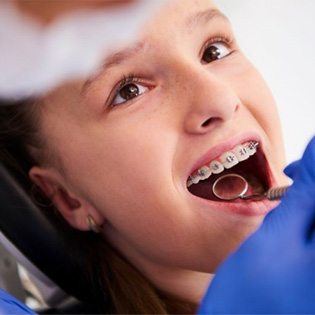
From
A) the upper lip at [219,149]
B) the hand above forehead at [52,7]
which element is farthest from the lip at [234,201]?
the hand above forehead at [52,7]

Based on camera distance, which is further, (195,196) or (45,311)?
(45,311)

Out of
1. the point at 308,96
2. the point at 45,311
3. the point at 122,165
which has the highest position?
the point at 308,96

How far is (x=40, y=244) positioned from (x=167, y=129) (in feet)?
1.30

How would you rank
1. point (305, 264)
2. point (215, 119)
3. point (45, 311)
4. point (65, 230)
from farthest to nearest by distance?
point (45, 311), point (65, 230), point (215, 119), point (305, 264)

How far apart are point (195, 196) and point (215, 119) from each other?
12 centimetres

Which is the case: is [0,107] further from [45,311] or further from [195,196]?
[45,311]

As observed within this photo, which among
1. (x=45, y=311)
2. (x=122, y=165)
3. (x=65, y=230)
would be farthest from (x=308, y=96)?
(x=45, y=311)

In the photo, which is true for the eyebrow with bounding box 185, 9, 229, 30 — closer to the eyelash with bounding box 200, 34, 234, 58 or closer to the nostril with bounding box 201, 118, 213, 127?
the eyelash with bounding box 200, 34, 234, 58

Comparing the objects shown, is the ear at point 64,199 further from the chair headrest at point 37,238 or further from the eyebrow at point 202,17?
the eyebrow at point 202,17

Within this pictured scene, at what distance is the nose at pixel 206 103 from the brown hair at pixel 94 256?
242mm

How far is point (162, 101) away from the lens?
0.72 m

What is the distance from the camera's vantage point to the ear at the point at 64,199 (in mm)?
838

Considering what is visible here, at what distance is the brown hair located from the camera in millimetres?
813

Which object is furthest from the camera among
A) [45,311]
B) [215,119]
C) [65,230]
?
[45,311]
